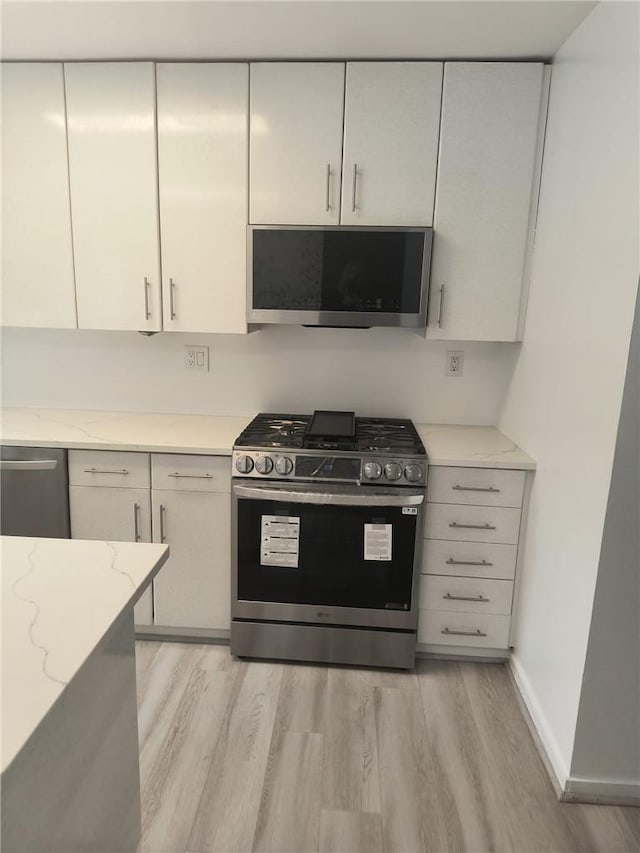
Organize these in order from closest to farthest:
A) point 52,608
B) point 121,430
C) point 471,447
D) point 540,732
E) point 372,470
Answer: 1. point 52,608
2. point 540,732
3. point 372,470
4. point 471,447
5. point 121,430

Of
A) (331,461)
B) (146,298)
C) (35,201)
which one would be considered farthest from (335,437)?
(35,201)

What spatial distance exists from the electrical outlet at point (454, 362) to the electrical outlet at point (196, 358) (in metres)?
1.17

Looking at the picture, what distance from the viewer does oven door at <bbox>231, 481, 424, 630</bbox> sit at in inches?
87.7

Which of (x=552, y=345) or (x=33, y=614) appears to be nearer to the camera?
(x=33, y=614)

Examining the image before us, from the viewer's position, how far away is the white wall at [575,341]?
1.58 meters

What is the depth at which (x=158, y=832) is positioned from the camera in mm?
1607

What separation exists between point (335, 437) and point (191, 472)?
61 centimetres

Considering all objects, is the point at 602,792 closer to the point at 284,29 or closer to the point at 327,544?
the point at 327,544

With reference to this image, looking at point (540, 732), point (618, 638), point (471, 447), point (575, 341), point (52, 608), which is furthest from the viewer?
point (471, 447)

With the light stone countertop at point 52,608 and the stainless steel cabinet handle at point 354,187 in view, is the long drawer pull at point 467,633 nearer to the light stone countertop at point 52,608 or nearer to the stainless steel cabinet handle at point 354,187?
the light stone countertop at point 52,608

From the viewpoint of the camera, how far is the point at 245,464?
222 centimetres

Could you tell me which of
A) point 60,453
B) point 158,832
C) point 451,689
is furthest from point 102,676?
point 451,689

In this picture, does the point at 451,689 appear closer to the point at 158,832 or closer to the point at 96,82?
the point at 158,832

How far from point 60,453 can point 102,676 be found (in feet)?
4.57
